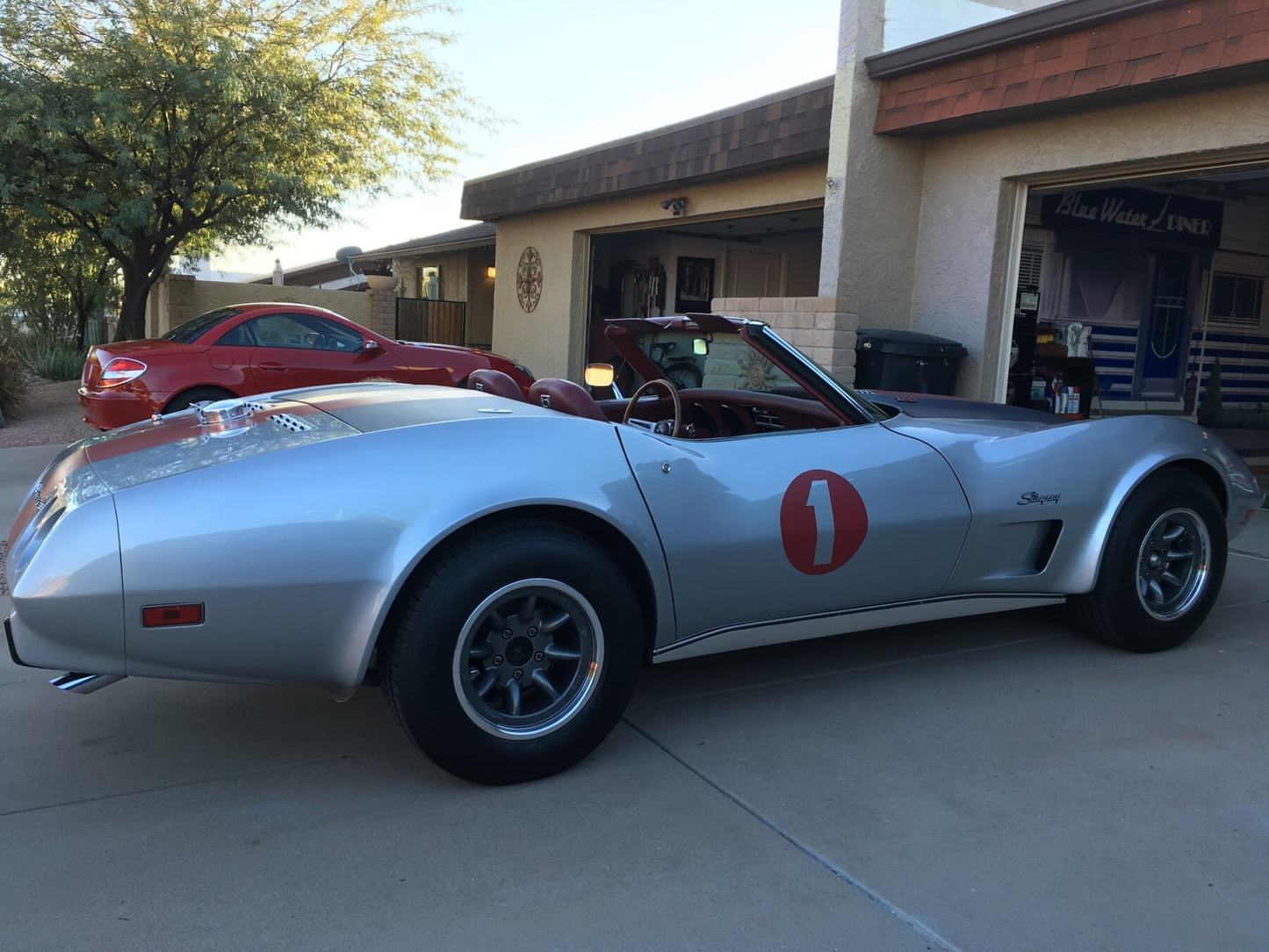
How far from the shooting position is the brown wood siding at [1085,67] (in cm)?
604

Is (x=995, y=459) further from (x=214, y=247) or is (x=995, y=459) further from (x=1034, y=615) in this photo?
(x=214, y=247)

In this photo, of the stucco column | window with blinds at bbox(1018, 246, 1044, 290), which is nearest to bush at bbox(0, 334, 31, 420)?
the stucco column

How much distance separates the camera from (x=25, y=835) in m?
2.70

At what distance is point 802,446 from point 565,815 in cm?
142

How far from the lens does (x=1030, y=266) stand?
10266 mm

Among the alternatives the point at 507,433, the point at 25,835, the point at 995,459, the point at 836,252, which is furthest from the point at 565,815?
the point at 836,252

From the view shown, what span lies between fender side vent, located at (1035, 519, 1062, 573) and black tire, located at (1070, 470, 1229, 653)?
25cm

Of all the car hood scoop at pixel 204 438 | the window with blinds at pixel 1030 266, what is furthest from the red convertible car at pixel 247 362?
the window with blinds at pixel 1030 266

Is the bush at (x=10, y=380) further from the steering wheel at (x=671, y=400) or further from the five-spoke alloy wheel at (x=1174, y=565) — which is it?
the five-spoke alloy wheel at (x=1174, y=565)

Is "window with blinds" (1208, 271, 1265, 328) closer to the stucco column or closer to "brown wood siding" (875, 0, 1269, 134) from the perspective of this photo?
the stucco column

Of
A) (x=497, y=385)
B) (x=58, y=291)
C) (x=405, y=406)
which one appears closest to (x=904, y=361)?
(x=497, y=385)

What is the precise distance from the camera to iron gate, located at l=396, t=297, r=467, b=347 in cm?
1959

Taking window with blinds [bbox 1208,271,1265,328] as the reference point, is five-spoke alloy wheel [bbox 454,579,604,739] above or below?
below

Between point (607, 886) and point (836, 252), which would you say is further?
point (836, 252)
